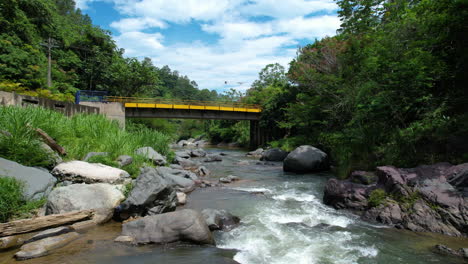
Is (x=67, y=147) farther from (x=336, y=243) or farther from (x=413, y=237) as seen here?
(x=413, y=237)

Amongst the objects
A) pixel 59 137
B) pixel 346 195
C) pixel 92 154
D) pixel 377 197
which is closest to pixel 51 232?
pixel 92 154

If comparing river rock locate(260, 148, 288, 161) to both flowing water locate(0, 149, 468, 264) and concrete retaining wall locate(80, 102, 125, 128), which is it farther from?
flowing water locate(0, 149, 468, 264)

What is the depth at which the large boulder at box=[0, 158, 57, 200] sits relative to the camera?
652 cm

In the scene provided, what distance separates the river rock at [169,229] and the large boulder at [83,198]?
4.28ft

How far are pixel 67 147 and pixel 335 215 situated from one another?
345 inches

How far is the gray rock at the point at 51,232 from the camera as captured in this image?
537cm

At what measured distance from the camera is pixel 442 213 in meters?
6.70

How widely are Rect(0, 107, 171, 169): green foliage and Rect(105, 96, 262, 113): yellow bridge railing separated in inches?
581

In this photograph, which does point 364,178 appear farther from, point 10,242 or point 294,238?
point 10,242

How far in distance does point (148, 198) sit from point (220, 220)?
183cm

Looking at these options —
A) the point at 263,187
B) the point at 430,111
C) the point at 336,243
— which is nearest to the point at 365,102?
the point at 430,111

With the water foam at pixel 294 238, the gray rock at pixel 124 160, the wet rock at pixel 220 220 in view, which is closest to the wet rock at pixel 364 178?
the water foam at pixel 294 238

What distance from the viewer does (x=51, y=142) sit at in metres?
9.01

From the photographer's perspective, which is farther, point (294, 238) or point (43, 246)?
point (294, 238)
